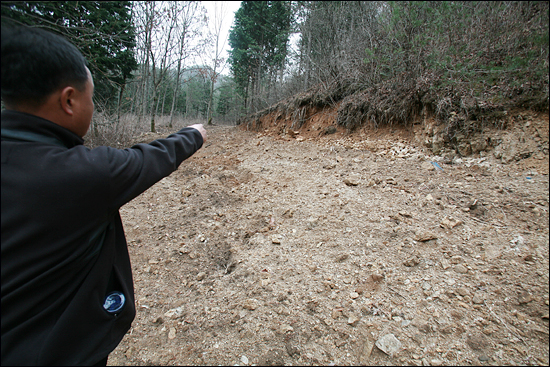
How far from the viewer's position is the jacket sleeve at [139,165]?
858 millimetres

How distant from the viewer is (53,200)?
2.46 ft

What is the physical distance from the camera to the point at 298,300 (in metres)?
2.09

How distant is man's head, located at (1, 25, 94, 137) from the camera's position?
0.75 m

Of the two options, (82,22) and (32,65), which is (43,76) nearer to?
(32,65)

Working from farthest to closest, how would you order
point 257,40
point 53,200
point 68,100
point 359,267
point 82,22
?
point 257,40 → point 82,22 → point 359,267 → point 68,100 → point 53,200

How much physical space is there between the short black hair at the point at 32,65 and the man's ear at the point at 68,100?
2cm

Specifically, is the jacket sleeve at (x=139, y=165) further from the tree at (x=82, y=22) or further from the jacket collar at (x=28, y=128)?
the tree at (x=82, y=22)

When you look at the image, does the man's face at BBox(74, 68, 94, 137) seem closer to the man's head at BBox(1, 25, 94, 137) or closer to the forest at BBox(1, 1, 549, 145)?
the man's head at BBox(1, 25, 94, 137)

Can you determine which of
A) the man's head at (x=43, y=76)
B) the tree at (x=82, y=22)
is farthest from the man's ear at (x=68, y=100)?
the tree at (x=82, y=22)

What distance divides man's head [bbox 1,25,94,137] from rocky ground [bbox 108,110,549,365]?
1717 mm

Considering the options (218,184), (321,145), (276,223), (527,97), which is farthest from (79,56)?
(321,145)

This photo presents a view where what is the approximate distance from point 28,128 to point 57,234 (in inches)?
13.7

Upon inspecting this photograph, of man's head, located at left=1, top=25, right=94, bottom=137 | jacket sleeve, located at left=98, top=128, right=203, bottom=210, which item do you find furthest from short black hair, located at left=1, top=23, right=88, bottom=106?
jacket sleeve, located at left=98, top=128, right=203, bottom=210

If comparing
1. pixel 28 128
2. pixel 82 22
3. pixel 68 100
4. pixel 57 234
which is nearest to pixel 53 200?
pixel 57 234
